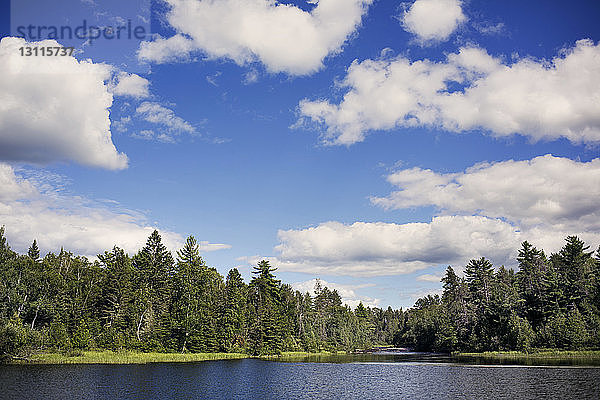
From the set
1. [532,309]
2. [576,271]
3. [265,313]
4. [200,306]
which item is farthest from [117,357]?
[576,271]

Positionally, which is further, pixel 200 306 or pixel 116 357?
pixel 200 306

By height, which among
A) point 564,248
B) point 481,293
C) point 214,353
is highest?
point 564,248

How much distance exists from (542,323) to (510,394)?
77785 mm

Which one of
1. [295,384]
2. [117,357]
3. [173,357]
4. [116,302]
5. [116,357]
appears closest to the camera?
[295,384]

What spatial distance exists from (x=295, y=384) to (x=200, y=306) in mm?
59748

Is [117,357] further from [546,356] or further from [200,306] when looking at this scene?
[546,356]

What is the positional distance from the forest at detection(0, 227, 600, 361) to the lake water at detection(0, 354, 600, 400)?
22.6m

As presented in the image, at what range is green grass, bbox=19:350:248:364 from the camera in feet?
275

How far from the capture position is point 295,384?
200ft

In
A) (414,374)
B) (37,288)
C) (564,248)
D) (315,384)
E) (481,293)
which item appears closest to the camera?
(315,384)

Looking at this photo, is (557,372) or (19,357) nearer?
(557,372)

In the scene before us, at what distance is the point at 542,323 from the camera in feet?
375

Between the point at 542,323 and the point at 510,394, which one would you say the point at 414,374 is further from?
the point at 542,323

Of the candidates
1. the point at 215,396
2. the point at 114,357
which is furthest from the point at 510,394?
the point at 114,357
